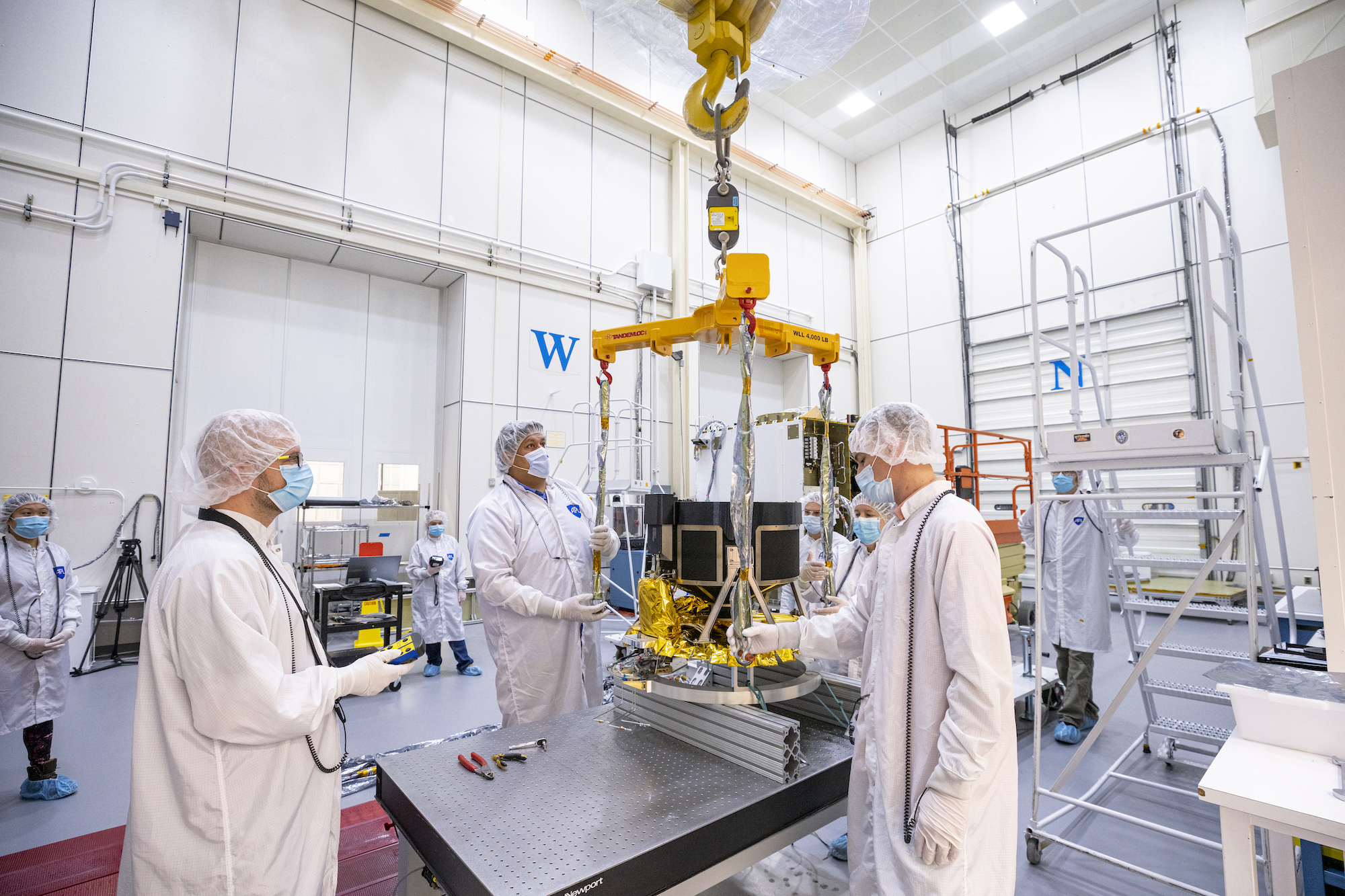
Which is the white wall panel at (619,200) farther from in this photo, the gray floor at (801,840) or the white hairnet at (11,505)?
the white hairnet at (11,505)

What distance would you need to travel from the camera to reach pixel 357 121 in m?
6.16

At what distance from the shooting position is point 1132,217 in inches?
314

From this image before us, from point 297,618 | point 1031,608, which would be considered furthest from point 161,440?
point 1031,608

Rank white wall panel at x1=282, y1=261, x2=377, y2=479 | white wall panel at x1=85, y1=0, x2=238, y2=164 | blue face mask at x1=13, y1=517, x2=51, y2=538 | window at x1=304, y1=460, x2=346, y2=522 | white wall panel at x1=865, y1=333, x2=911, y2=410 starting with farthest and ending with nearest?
white wall panel at x1=865, y1=333, x2=911, y2=410 → white wall panel at x1=282, y1=261, x2=377, y2=479 → window at x1=304, y1=460, x2=346, y2=522 → white wall panel at x1=85, y1=0, x2=238, y2=164 → blue face mask at x1=13, y1=517, x2=51, y2=538

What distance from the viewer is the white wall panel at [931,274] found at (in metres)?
9.63

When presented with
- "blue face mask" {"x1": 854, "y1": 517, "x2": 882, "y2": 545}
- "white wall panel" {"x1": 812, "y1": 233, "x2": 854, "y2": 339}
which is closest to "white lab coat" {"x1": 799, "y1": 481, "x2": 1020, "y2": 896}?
"blue face mask" {"x1": 854, "y1": 517, "x2": 882, "y2": 545}

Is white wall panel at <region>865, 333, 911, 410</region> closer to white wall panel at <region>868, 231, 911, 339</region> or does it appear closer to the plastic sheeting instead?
white wall panel at <region>868, 231, 911, 339</region>

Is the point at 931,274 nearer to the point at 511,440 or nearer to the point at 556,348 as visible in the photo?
the point at 556,348

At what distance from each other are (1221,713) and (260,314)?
8216mm

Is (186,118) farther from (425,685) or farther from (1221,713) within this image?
(1221,713)

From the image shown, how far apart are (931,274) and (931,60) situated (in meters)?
2.90

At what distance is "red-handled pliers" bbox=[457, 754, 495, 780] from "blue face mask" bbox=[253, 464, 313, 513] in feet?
2.43

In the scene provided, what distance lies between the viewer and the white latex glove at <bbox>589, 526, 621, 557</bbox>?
235 cm

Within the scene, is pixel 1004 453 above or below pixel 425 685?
above
